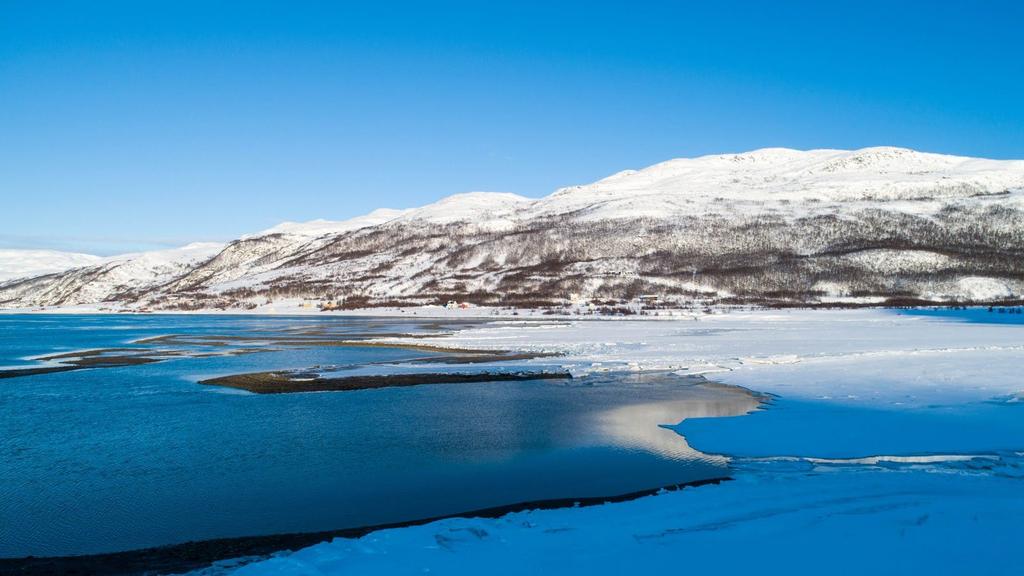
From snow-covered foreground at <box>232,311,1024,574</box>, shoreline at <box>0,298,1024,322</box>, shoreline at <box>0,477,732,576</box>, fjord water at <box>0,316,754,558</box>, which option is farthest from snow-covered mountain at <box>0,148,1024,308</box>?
shoreline at <box>0,477,732,576</box>

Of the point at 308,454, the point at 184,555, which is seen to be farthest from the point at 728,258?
the point at 184,555

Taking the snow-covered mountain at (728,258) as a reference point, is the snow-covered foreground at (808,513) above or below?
below

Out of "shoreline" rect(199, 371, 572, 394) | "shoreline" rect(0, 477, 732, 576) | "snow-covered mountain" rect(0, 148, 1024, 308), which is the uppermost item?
"snow-covered mountain" rect(0, 148, 1024, 308)

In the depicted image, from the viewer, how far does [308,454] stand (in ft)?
51.3

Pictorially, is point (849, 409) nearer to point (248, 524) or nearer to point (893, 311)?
point (248, 524)

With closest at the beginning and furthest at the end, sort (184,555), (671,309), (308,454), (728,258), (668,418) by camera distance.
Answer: (184,555)
(308,454)
(668,418)
(671,309)
(728,258)

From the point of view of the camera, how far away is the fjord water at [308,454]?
455 inches

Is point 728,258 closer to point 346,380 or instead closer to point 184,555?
point 346,380

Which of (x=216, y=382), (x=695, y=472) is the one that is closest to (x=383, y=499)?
(x=695, y=472)

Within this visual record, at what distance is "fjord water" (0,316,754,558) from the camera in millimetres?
11555

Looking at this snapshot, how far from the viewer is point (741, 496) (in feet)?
38.8

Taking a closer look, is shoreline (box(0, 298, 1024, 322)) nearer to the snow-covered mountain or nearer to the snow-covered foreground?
the snow-covered mountain

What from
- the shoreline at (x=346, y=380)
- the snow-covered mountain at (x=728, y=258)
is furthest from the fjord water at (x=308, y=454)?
the snow-covered mountain at (x=728, y=258)

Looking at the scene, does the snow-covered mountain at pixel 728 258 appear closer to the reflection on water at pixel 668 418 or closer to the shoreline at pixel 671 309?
the shoreline at pixel 671 309
